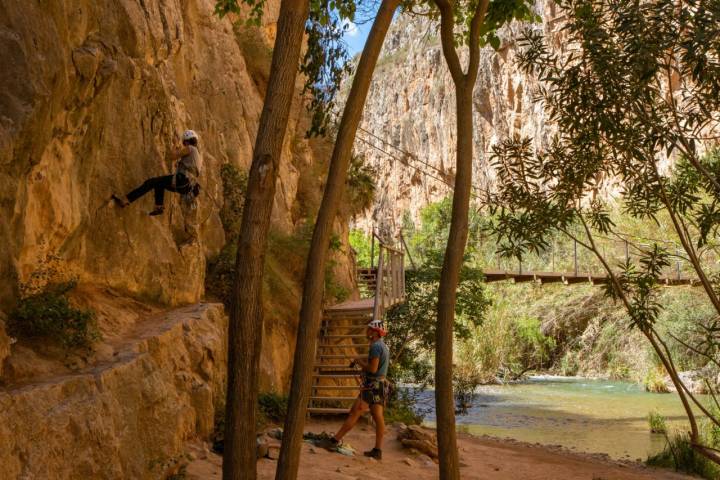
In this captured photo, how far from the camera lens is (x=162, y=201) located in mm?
7039

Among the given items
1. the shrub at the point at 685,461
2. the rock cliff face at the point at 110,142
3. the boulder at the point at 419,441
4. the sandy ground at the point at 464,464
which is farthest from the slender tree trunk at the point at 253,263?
the shrub at the point at 685,461

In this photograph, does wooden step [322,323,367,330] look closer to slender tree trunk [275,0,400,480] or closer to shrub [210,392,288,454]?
shrub [210,392,288,454]

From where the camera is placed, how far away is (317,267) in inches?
163

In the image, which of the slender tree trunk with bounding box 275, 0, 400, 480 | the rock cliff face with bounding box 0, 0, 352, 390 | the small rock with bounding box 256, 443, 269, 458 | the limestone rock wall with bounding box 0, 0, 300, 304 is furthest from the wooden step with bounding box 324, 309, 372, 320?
the slender tree trunk with bounding box 275, 0, 400, 480

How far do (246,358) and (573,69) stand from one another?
14.8 ft

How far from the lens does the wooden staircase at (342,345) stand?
9961 mm

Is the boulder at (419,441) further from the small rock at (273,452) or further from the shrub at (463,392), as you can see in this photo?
the shrub at (463,392)

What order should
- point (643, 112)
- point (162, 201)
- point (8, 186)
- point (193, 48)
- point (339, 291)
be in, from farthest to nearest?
point (339, 291), point (193, 48), point (162, 201), point (643, 112), point (8, 186)

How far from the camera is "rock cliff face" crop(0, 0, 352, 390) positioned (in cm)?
432

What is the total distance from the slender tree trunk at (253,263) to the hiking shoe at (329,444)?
3.77m

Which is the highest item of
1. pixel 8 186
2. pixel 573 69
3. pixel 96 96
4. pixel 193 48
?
pixel 193 48

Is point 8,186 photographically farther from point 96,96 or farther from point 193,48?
point 193,48

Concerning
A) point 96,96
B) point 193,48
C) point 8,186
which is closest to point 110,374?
point 8,186

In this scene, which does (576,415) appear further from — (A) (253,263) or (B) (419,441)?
(A) (253,263)
